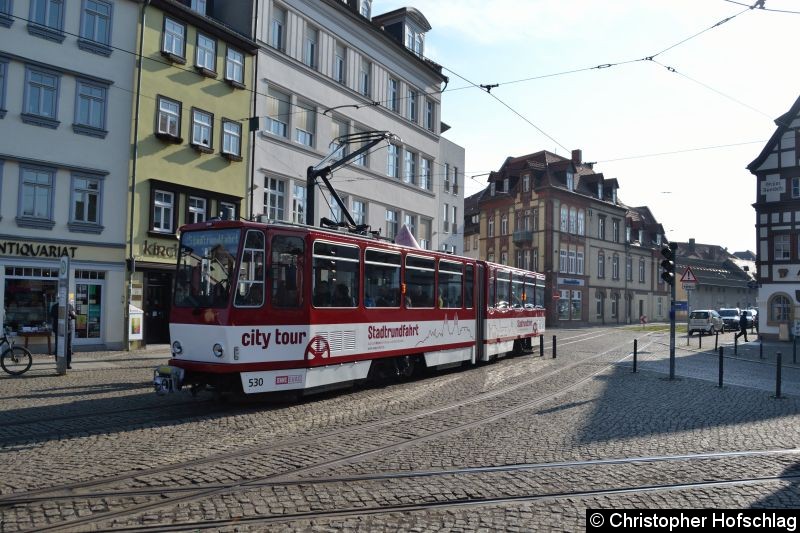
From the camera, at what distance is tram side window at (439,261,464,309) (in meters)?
16.2

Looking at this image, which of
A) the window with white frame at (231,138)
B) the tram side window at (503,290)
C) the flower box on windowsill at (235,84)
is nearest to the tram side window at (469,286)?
the tram side window at (503,290)

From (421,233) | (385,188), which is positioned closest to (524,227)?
(421,233)

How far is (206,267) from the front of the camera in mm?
10961

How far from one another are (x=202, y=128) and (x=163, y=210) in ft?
11.9

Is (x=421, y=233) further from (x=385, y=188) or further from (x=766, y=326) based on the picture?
→ (x=766, y=326)

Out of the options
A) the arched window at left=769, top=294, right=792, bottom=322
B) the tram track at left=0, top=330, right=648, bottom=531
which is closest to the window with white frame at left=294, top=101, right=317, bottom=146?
the tram track at left=0, top=330, right=648, bottom=531

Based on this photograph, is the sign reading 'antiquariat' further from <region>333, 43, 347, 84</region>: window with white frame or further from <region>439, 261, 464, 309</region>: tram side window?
<region>333, 43, 347, 84</region>: window with white frame

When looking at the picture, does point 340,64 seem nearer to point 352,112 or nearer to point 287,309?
point 352,112

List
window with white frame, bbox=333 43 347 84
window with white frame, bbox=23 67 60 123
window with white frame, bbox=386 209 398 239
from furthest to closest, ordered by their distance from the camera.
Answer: window with white frame, bbox=386 209 398 239 < window with white frame, bbox=333 43 347 84 < window with white frame, bbox=23 67 60 123

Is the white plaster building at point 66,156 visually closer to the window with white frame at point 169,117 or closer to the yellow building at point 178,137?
the yellow building at point 178,137

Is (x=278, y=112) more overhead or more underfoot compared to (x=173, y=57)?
more underfoot

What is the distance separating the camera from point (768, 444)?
8828mm

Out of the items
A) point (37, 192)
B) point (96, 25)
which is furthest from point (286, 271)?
point (96, 25)

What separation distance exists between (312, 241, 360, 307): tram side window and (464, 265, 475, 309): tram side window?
17.7 feet
